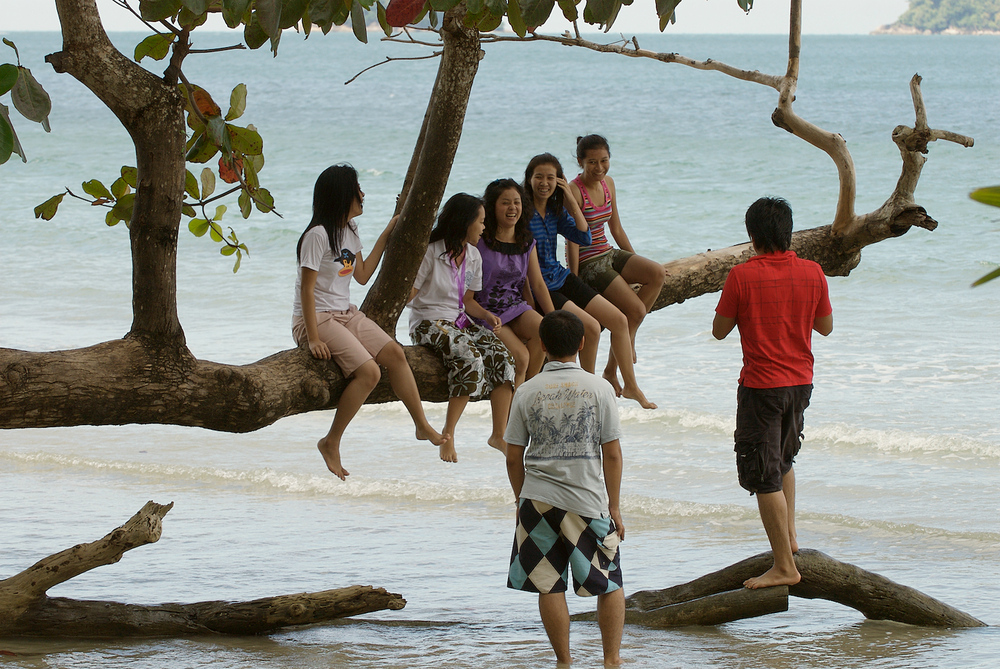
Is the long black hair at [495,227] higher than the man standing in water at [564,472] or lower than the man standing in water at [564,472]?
higher

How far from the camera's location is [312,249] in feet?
13.7

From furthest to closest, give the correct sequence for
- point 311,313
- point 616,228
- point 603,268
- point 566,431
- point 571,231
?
point 616,228 → point 603,268 → point 571,231 → point 311,313 → point 566,431

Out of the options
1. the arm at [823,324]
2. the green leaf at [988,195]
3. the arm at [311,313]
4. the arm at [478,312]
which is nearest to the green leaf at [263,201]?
the arm at [311,313]

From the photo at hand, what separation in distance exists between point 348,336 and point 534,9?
152 centimetres

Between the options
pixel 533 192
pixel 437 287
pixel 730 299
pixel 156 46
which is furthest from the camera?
pixel 533 192

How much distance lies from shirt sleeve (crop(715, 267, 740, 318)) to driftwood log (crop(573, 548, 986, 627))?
3.74 feet

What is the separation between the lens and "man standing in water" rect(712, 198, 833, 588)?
3.85m

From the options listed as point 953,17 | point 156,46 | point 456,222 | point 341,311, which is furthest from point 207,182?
point 953,17

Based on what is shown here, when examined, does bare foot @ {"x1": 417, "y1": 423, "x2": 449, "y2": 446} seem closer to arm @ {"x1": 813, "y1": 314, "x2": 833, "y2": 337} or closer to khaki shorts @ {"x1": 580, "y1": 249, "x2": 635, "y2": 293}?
khaki shorts @ {"x1": 580, "y1": 249, "x2": 635, "y2": 293}

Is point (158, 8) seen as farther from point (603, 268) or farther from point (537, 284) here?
point (603, 268)

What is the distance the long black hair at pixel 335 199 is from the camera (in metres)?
4.14

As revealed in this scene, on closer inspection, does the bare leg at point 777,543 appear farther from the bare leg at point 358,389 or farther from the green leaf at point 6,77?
the green leaf at point 6,77

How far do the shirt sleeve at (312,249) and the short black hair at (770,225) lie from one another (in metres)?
1.64

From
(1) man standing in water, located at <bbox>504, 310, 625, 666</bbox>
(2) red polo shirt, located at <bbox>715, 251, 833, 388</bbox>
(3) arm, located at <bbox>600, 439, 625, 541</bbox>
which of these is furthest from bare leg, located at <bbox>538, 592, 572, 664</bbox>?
(2) red polo shirt, located at <bbox>715, 251, 833, 388</bbox>
